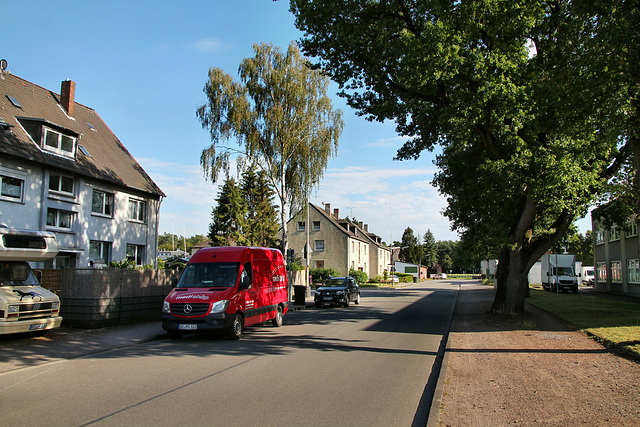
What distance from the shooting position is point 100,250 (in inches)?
955

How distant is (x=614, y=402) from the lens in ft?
20.0

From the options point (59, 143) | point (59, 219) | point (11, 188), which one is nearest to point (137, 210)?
point (59, 219)

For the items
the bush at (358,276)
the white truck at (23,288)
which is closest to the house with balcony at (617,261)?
the bush at (358,276)

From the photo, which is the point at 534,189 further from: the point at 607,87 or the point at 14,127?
the point at 14,127

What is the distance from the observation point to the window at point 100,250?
23.6m

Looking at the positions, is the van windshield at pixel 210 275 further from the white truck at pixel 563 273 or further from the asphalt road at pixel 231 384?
the white truck at pixel 563 273

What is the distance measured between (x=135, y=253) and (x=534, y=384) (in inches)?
942

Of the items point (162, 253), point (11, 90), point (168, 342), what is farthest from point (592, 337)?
point (162, 253)

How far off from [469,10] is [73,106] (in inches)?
891

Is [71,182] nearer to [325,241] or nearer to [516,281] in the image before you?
[516,281]

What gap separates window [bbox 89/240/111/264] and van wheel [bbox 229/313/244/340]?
13.6m

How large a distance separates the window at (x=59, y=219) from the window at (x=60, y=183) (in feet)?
3.13

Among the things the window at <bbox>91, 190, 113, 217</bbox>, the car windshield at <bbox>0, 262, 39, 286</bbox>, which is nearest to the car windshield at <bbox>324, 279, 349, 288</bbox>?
the window at <bbox>91, 190, 113, 217</bbox>

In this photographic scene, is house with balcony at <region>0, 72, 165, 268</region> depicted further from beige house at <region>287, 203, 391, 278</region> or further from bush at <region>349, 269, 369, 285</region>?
bush at <region>349, 269, 369, 285</region>
